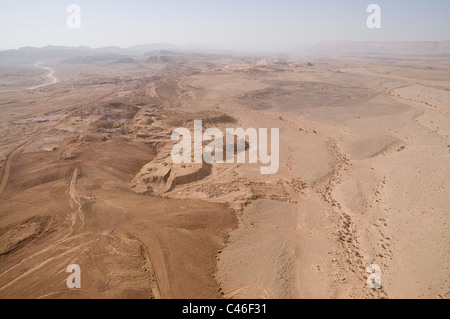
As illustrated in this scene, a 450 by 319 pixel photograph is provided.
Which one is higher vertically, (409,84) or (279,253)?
(409,84)

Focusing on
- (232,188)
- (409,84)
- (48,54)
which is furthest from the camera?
(48,54)

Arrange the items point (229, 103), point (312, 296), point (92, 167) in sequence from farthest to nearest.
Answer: point (229, 103) → point (92, 167) → point (312, 296)

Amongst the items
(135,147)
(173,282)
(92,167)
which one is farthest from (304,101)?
(173,282)

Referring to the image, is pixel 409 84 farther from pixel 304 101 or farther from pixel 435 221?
pixel 435 221

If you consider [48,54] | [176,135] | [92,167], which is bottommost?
[92,167]

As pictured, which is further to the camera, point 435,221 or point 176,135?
point 176,135

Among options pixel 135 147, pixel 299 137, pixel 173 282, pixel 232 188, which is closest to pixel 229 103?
pixel 299 137

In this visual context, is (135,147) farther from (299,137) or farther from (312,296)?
(312,296)
